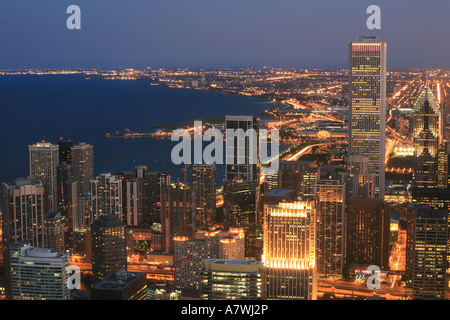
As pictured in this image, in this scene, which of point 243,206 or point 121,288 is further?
point 243,206

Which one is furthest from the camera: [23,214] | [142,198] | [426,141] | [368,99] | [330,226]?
[368,99]

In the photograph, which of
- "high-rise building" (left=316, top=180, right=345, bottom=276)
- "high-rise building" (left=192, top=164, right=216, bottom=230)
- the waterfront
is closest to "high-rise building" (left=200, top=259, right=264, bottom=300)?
"high-rise building" (left=316, top=180, right=345, bottom=276)

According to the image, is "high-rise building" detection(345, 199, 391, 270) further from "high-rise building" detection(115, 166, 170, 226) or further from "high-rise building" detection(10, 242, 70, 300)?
"high-rise building" detection(10, 242, 70, 300)

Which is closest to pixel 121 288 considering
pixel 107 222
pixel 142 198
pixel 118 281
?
pixel 118 281

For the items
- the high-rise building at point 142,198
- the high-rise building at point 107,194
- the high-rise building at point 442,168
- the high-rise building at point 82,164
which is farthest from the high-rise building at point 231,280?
the high-rise building at point 442,168

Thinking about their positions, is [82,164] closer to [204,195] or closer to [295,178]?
[204,195]

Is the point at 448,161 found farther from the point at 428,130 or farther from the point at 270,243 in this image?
the point at 270,243

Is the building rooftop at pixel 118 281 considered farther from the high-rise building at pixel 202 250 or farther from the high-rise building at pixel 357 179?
the high-rise building at pixel 357 179
